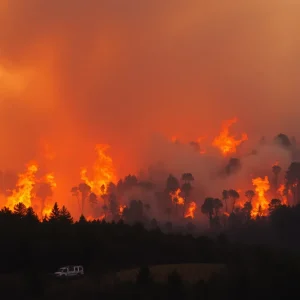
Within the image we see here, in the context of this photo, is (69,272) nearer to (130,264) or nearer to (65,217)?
(130,264)

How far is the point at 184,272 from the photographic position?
122m

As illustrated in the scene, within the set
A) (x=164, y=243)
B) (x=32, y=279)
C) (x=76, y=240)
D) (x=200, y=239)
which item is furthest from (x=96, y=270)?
(x=200, y=239)

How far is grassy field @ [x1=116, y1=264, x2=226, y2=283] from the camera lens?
11069 cm

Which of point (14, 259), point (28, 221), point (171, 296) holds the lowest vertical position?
point (171, 296)

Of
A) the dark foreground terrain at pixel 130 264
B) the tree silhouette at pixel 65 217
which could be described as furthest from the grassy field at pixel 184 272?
the tree silhouette at pixel 65 217

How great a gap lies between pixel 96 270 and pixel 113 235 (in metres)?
44.6

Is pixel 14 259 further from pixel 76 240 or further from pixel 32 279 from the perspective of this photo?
pixel 32 279

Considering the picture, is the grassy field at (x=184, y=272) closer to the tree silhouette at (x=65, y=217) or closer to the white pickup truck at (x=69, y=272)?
the white pickup truck at (x=69, y=272)

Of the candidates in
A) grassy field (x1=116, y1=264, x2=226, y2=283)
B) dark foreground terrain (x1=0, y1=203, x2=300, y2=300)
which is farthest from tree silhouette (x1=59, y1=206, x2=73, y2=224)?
grassy field (x1=116, y1=264, x2=226, y2=283)

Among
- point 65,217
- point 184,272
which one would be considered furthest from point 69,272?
point 65,217

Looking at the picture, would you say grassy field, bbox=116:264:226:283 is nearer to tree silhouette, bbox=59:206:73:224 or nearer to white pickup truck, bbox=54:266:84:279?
white pickup truck, bbox=54:266:84:279

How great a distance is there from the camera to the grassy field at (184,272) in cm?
11069

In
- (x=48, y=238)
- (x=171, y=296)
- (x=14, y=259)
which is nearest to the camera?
(x=171, y=296)

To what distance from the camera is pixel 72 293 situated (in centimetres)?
9325
